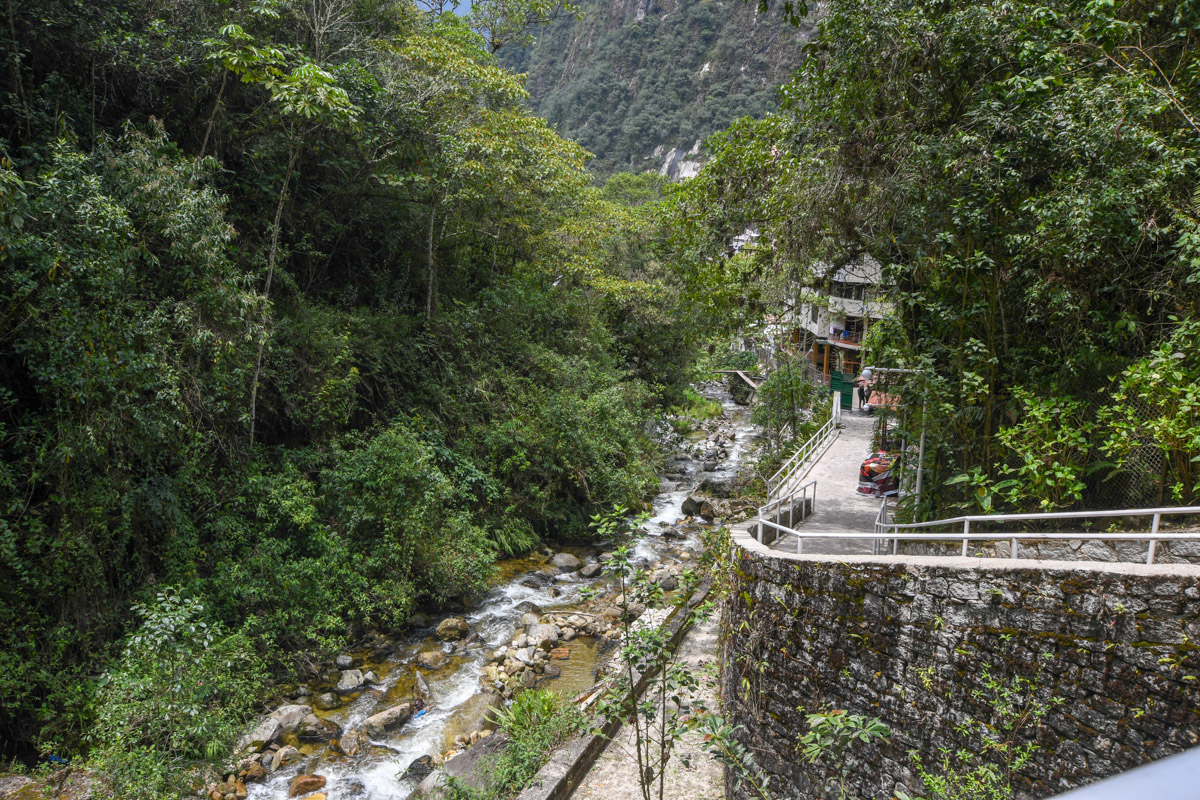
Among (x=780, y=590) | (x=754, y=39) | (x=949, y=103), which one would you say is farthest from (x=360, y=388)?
(x=754, y=39)

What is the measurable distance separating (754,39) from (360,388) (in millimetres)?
88179

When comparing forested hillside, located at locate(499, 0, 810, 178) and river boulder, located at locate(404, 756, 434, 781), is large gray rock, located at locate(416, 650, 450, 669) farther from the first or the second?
forested hillside, located at locate(499, 0, 810, 178)

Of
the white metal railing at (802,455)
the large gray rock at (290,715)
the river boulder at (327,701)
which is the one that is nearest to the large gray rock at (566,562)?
the white metal railing at (802,455)

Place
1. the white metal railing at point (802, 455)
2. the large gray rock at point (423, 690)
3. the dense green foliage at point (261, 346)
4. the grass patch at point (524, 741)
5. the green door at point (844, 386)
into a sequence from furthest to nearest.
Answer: the green door at point (844, 386) → the white metal railing at point (802, 455) → the large gray rock at point (423, 690) → the dense green foliage at point (261, 346) → the grass patch at point (524, 741)

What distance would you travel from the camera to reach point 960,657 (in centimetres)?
521

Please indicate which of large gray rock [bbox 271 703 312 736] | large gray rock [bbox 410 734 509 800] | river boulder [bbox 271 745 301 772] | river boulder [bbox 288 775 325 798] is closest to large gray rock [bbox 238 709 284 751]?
large gray rock [bbox 271 703 312 736]

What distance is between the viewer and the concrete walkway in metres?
9.09

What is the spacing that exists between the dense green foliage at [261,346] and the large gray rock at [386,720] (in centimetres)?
163

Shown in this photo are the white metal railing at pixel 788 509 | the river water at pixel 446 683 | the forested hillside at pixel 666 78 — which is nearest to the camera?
the river water at pixel 446 683

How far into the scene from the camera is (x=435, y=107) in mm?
14359

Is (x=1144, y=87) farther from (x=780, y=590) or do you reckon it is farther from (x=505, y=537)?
(x=505, y=537)

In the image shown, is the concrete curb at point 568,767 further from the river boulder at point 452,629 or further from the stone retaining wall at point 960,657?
the river boulder at point 452,629

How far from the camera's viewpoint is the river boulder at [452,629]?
37.0 feet

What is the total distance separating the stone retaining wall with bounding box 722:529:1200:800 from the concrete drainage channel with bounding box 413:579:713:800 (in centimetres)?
121
